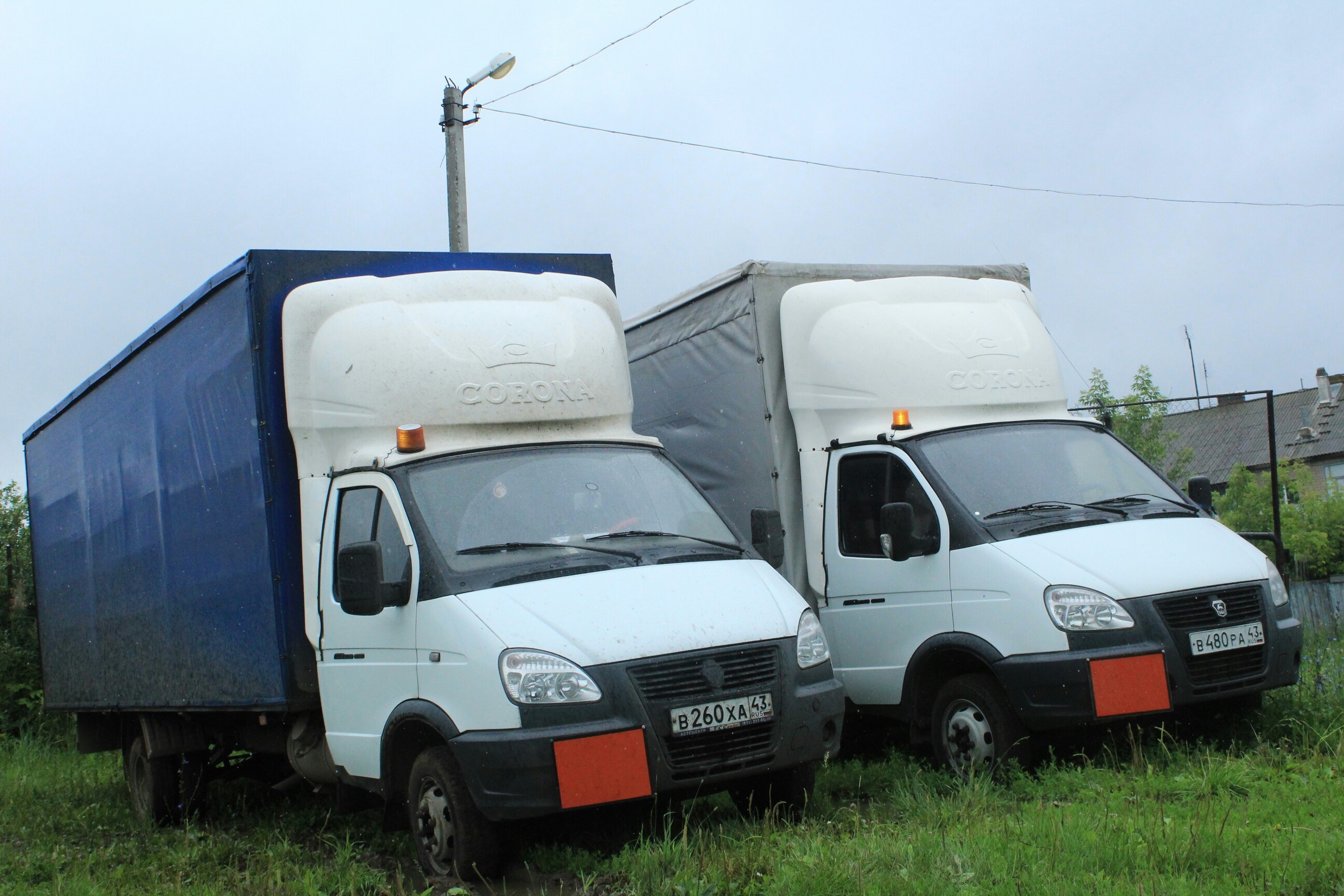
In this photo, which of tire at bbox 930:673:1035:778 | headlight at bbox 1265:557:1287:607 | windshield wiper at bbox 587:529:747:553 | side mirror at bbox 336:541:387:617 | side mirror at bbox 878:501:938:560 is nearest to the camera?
side mirror at bbox 336:541:387:617

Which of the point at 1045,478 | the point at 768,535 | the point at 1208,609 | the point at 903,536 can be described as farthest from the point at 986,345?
the point at 1208,609

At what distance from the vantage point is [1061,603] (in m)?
7.05

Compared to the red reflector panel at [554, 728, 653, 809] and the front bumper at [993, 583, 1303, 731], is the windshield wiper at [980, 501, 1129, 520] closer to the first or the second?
the front bumper at [993, 583, 1303, 731]

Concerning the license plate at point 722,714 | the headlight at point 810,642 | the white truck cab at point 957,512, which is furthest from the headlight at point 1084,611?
the license plate at point 722,714

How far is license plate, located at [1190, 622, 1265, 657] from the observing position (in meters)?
7.09

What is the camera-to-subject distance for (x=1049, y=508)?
25.4 feet

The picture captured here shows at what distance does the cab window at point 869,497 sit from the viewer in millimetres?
8047

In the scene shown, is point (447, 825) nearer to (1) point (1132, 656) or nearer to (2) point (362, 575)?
(2) point (362, 575)

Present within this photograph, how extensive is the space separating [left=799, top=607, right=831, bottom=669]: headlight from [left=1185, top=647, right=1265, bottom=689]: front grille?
78.8 inches

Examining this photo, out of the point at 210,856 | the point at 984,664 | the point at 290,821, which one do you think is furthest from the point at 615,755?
the point at 290,821

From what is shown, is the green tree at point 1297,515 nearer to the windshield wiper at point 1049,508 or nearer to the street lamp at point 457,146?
the street lamp at point 457,146

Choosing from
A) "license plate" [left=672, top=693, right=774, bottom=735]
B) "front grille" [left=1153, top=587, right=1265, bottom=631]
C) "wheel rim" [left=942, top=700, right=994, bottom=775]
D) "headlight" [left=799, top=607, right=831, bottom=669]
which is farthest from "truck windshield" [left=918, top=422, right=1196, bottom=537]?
"license plate" [left=672, top=693, right=774, bottom=735]

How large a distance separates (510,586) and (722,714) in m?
1.12

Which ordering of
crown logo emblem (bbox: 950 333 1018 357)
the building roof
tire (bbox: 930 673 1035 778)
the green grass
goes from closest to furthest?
the green grass
tire (bbox: 930 673 1035 778)
crown logo emblem (bbox: 950 333 1018 357)
the building roof
